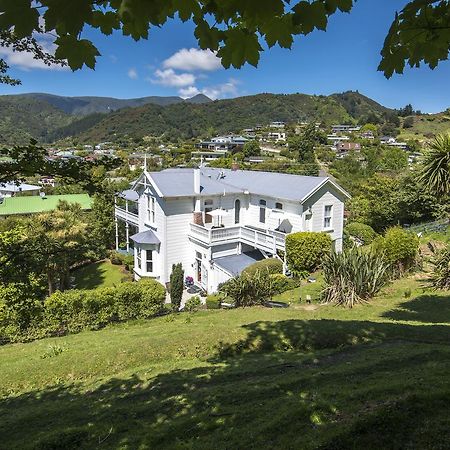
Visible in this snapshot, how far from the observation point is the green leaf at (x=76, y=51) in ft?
6.58

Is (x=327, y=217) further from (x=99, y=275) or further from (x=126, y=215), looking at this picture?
(x=99, y=275)

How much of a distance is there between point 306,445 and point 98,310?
13719 mm

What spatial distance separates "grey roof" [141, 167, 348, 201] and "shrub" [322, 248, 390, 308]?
672cm

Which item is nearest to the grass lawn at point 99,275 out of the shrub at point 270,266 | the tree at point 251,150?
the shrub at point 270,266

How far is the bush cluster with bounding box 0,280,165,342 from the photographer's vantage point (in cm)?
1438

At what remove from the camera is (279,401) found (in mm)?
4918

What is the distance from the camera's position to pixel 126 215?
2994 centimetres

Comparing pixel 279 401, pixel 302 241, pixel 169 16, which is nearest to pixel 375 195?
pixel 302 241

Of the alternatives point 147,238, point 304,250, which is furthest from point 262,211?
point 147,238

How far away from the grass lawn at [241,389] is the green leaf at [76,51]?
3601 millimetres

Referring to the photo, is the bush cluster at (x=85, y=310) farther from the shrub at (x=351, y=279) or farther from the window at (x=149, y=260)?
the window at (x=149, y=260)

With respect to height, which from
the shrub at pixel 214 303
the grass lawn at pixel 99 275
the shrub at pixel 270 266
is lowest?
the grass lawn at pixel 99 275

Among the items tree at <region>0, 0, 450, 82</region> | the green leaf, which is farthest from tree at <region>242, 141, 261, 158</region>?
the green leaf

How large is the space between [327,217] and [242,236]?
542cm
